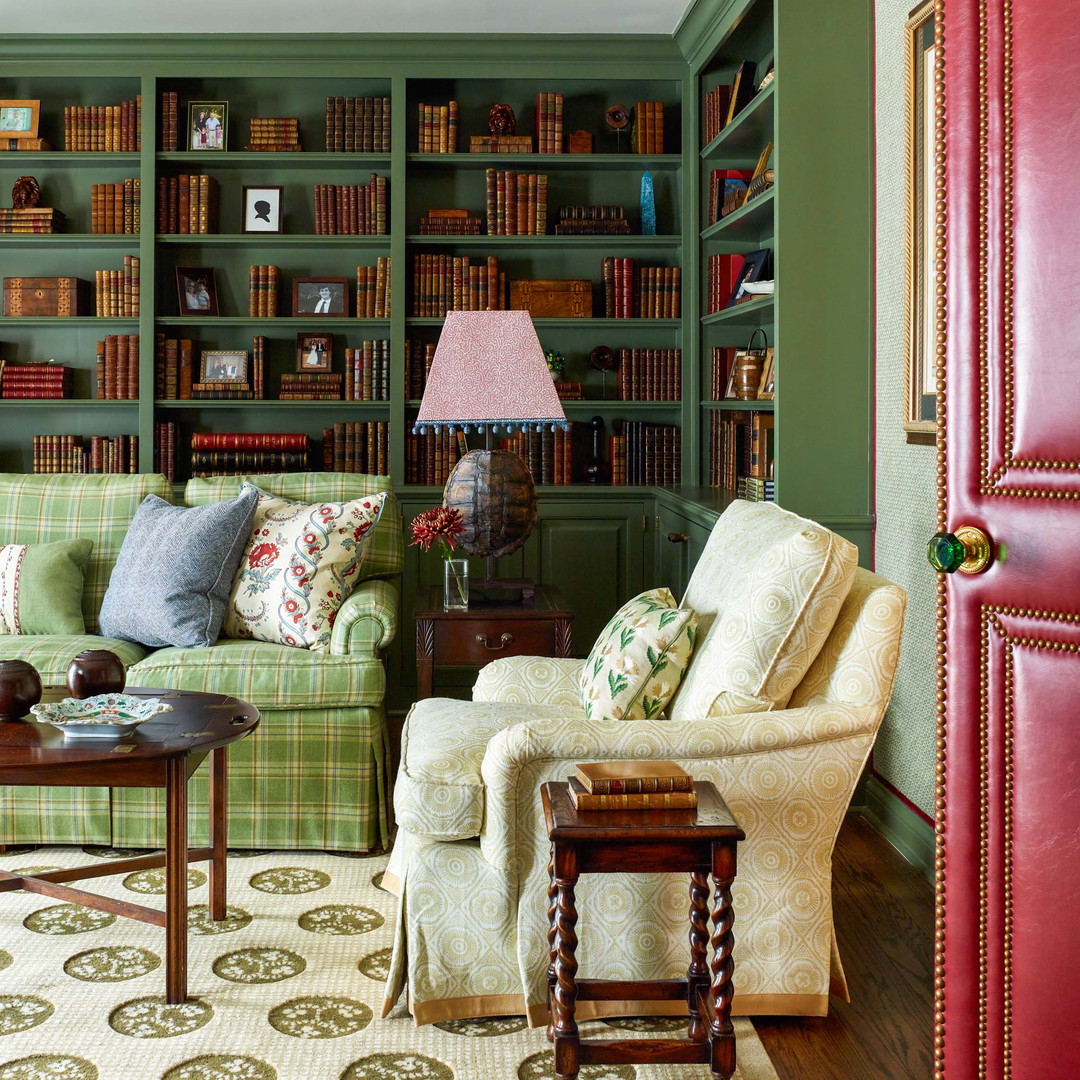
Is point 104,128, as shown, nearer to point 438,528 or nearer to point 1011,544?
point 438,528

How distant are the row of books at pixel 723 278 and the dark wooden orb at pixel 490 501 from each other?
4.32ft

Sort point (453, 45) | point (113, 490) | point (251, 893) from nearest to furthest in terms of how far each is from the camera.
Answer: point (251, 893)
point (113, 490)
point (453, 45)

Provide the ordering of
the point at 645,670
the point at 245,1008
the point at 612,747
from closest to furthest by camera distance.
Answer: the point at 612,747 → the point at 245,1008 → the point at 645,670

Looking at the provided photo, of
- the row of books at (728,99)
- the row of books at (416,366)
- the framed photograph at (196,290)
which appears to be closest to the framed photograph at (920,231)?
the row of books at (728,99)

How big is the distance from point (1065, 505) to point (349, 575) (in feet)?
7.77

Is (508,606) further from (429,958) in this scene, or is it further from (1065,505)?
(1065,505)

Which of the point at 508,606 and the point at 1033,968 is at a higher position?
the point at 508,606

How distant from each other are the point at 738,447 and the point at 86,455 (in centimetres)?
266

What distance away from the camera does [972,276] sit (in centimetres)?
129

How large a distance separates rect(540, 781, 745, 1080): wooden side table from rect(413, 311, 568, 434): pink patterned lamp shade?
155cm

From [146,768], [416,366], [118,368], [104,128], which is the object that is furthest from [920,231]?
[104,128]

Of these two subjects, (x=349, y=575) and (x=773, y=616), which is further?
(x=349, y=575)

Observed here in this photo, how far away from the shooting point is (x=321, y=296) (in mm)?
4828

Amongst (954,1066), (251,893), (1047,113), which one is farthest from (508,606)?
(1047,113)
